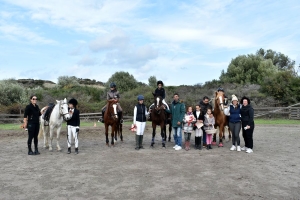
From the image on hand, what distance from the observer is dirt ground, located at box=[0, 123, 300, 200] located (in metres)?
5.36

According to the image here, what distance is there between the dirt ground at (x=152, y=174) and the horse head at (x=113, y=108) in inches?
57.3

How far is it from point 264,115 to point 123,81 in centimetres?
2063

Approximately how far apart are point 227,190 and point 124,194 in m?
2.09

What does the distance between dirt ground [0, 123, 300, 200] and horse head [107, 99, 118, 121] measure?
1.45 meters

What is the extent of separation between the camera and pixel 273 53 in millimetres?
55125

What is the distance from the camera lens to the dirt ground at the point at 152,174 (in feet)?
17.6

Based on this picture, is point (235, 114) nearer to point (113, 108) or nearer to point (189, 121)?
point (189, 121)

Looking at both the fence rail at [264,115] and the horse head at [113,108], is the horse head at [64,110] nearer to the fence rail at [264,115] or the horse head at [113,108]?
the horse head at [113,108]

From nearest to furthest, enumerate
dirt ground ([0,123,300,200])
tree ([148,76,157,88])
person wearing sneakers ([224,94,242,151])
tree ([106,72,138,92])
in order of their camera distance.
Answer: dirt ground ([0,123,300,200]) → person wearing sneakers ([224,94,242,151]) → tree ([106,72,138,92]) → tree ([148,76,157,88])

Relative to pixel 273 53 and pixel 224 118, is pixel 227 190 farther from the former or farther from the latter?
pixel 273 53

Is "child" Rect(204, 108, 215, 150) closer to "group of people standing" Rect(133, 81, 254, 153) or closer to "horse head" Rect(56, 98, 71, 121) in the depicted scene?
"group of people standing" Rect(133, 81, 254, 153)

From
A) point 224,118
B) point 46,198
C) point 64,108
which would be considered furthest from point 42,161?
point 224,118

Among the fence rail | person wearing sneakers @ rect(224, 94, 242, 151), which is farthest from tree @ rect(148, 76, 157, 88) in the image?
person wearing sneakers @ rect(224, 94, 242, 151)

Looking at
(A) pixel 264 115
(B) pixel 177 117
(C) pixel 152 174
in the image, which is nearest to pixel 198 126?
(B) pixel 177 117
